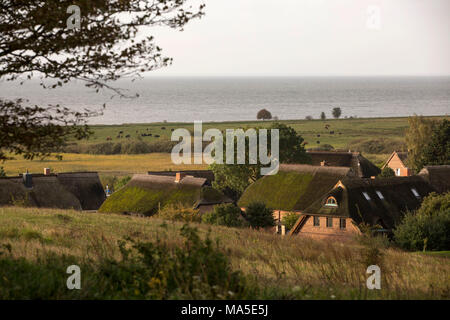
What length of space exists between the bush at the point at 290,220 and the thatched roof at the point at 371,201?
149 inches

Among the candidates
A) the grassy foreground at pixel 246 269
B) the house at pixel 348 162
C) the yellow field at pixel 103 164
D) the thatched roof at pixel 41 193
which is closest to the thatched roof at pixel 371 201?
the thatched roof at pixel 41 193

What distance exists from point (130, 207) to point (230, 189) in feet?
74.3

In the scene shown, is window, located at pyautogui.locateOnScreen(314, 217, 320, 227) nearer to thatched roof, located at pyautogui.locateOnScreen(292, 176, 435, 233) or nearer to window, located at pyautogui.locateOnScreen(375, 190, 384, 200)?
thatched roof, located at pyautogui.locateOnScreen(292, 176, 435, 233)

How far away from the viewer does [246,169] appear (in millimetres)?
74125

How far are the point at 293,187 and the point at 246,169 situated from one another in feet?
45.4

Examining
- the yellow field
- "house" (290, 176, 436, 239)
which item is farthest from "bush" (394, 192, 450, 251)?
the yellow field

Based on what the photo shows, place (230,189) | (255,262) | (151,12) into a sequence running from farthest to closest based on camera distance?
(230,189) → (255,262) → (151,12)

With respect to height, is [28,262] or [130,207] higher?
[28,262]

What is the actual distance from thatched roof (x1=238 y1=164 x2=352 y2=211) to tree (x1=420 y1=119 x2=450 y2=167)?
660 inches

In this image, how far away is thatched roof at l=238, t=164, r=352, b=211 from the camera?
58.9 meters

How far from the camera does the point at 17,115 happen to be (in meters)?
10.1

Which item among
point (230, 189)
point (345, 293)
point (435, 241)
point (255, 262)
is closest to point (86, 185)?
point (230, 189)

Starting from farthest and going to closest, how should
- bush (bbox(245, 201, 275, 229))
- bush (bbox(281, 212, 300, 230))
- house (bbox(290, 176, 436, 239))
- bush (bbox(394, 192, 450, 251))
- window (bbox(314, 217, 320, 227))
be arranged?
bush (bbox(281, 212, 300, 230)) → window (bbox(314, 217, 320, 227)) → house (bbox(290, 176, 436, 239)) → bush (bbox(245, 201, 275, 229)) → bush (bbox(394, 192, 450, 251))

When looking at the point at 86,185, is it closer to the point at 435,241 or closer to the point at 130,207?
the point at 130,207
